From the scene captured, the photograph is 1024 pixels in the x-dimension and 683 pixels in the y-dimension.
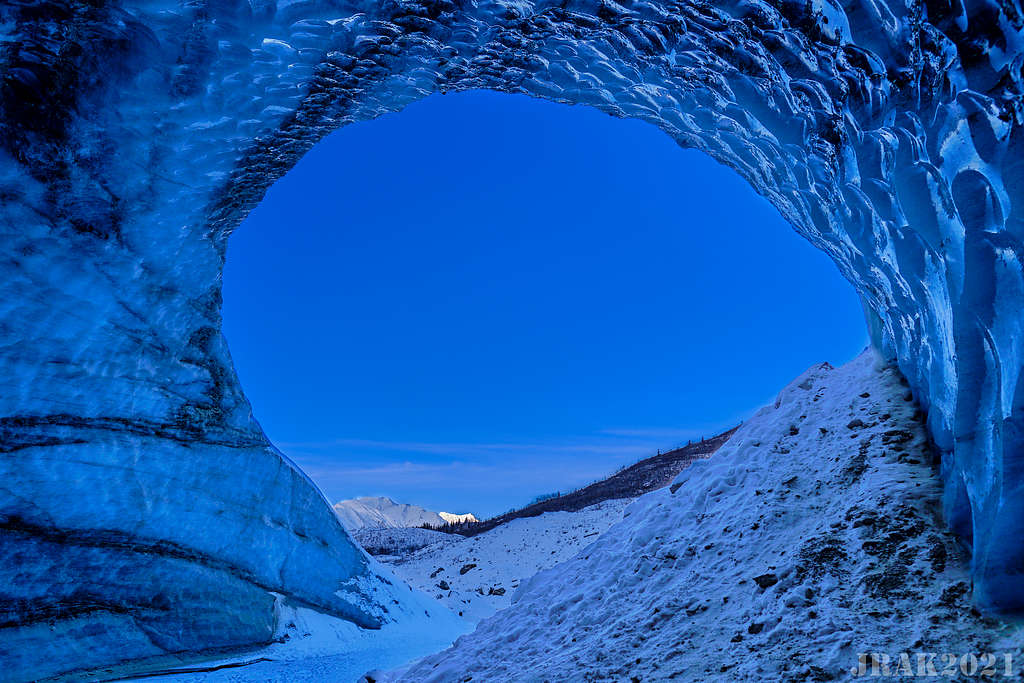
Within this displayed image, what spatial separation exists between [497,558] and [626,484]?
12.3m

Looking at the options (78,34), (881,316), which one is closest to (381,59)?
(78,34)

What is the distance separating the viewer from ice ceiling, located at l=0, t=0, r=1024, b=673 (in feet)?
10.1

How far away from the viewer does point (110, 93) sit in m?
4.59

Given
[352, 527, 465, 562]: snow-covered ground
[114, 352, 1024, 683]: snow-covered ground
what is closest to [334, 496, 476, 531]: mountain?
[352, 527, 465, 562]: snow-covered ground

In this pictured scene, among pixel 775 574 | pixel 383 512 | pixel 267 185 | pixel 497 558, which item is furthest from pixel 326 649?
pixel 383 512

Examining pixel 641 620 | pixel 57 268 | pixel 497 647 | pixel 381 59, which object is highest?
pixel 381 59

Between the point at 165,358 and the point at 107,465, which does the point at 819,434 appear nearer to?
the point at 165,358

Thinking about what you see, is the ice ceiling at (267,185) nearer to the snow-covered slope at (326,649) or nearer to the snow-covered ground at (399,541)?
the snow-covered slope at (326,649)

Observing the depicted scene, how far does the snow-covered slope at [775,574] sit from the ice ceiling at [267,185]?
→ 0.44 metres

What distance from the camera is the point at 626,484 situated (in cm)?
3161

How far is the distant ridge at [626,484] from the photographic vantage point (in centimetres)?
2892

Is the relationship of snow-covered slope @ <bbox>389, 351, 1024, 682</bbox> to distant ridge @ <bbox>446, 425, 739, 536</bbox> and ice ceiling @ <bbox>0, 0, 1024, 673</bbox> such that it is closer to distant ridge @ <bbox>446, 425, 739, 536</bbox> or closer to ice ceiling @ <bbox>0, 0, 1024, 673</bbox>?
ice ceiling @ <bbox>0, 0, 1024, 673</bbox>

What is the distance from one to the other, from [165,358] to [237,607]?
444 cm

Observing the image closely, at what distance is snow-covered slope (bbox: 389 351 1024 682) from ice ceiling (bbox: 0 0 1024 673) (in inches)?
17.3
